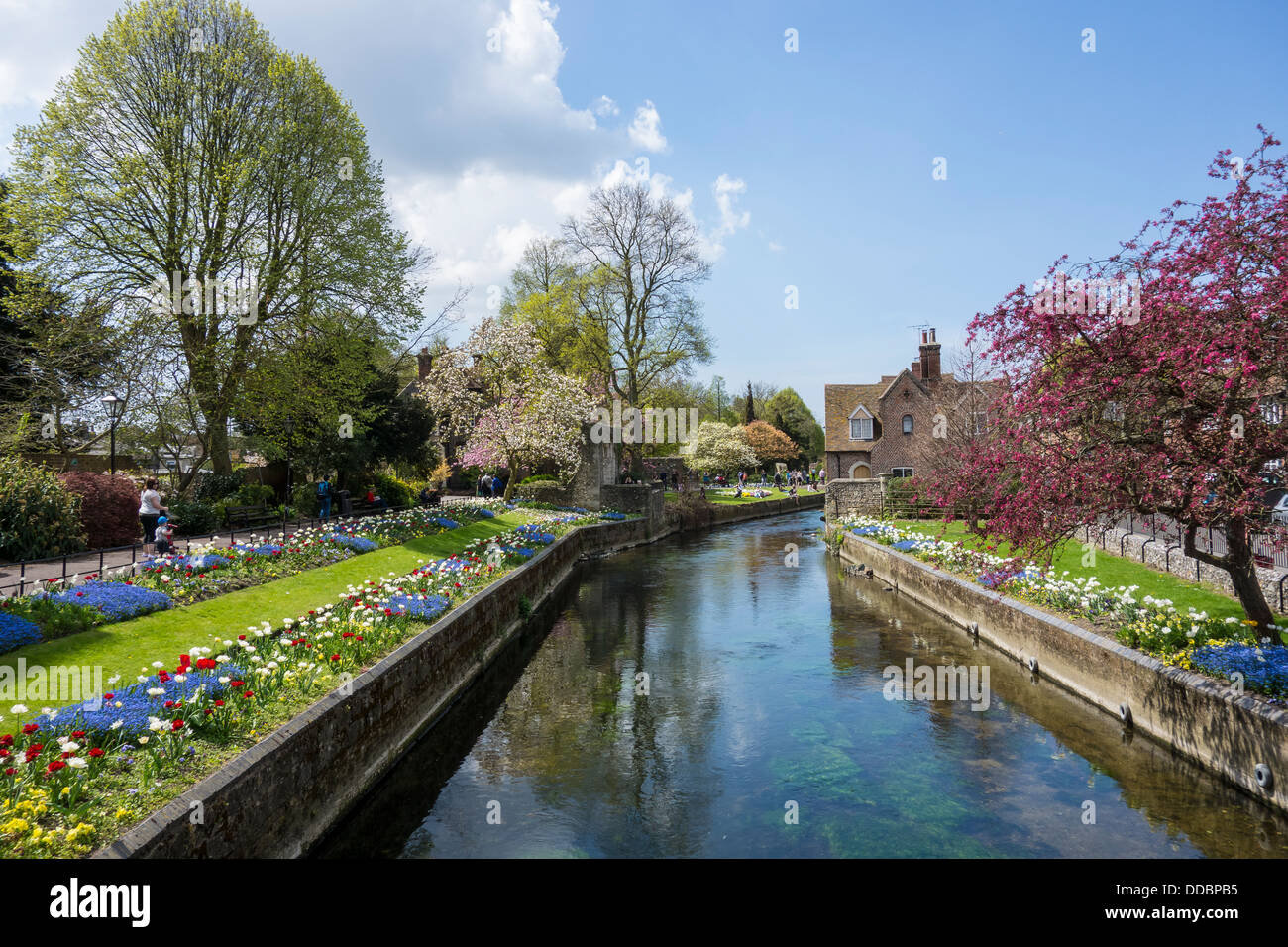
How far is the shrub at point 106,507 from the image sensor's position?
713 inches

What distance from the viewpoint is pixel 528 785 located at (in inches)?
385

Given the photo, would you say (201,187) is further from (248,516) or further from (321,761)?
(321,761)

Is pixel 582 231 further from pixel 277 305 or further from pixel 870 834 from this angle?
pixel 870 834

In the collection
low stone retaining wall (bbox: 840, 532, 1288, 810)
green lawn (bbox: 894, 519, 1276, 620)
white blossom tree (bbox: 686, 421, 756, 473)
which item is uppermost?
white blossom tree (bbox: 686, 421, 756, 473)

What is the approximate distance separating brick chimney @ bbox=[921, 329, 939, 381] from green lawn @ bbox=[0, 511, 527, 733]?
41280 millimetres

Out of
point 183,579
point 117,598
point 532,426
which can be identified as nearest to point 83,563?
point 183,579

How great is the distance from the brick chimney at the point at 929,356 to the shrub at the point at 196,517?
42377 mm

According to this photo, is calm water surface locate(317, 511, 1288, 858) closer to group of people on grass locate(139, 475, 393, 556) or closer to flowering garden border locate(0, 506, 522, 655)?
flowering garden border locate(0, 506, 522, 655)

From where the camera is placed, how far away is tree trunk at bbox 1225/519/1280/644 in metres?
10.0

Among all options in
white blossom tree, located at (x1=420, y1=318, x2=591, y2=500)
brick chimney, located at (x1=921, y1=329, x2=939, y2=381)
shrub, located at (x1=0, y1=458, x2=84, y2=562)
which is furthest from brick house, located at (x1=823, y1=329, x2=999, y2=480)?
shrub, located at (x1=0, y1=458, x2=84, y2=562)

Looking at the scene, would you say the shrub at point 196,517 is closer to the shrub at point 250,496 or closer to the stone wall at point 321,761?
the shrub at point 250,496

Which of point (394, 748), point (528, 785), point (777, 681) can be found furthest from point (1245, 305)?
point (394, 748)

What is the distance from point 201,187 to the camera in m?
23.5

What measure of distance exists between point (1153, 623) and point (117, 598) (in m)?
15.4
